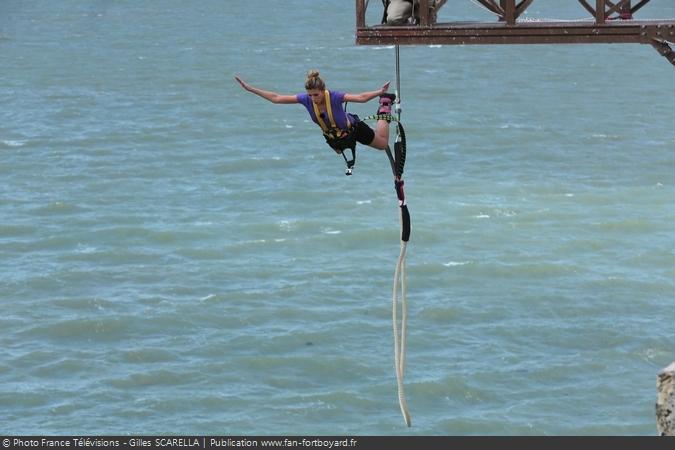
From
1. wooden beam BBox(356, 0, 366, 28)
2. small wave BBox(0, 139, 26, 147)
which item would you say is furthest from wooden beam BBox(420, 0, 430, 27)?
small wave BBox(0, 139, 26, 147)

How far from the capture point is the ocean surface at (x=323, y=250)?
32625 millimetres

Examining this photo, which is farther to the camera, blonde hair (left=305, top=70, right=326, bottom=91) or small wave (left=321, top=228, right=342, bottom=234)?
small wave (left=321, top=228, right=342, bottom=234)

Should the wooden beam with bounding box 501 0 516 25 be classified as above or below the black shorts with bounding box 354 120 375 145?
above

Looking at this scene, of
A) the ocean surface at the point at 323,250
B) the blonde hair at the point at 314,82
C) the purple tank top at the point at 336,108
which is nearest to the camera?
the blonde hair at the point at 314,82

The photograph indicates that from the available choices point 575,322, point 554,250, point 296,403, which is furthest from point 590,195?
point 296,403

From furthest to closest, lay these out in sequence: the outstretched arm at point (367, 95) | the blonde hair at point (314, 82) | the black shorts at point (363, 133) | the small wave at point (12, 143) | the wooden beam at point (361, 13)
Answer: the small wave at point (12, 143) → the wooden beam at point (361, 13) → the black shorts at point (363, 133) → the blonde hair at point (314, 82) → the outstretched arm at point (367, 95)

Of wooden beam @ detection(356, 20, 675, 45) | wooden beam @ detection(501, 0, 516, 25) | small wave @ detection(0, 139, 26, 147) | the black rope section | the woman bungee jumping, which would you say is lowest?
small wave @ detection(0, 139, 26, 147)

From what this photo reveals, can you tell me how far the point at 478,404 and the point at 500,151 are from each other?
22840 millimetres

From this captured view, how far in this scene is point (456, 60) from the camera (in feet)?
244

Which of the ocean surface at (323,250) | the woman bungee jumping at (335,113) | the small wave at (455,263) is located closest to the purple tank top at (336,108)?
the woman bungee jumping at (335,113)

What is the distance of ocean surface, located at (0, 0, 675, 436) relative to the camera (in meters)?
32.6

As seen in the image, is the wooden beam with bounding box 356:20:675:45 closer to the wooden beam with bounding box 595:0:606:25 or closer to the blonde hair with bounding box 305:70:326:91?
the wooden beam with bounding box 595:0:606:25

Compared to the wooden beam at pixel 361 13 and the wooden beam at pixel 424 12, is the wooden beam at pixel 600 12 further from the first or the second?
the wooden beam at pixel 361 13

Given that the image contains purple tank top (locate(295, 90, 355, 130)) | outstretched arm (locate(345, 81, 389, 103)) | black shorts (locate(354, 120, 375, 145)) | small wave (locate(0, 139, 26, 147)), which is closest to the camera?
outstretched arm (locate(345, 81, 389, 103))
